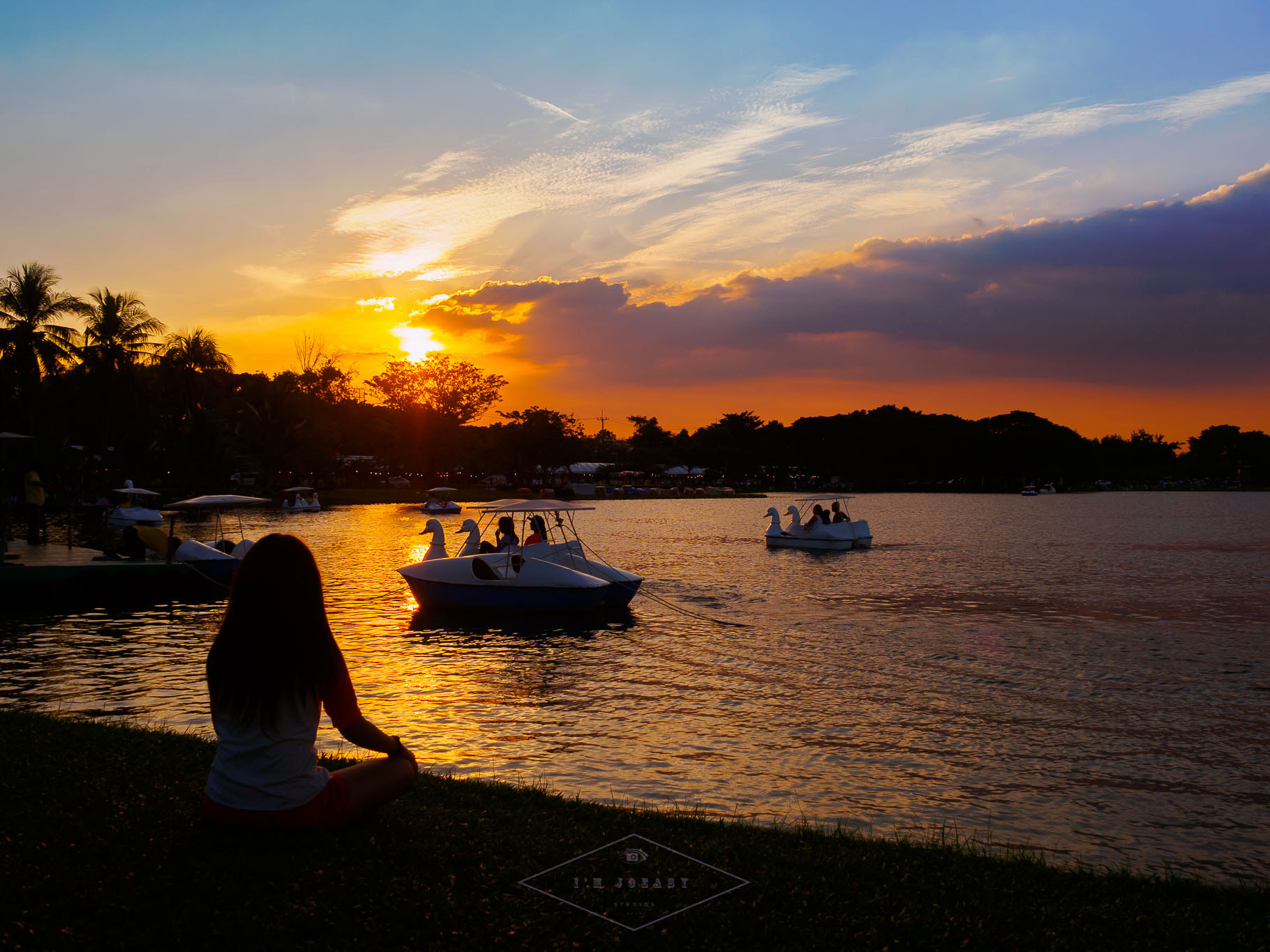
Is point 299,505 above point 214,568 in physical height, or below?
above

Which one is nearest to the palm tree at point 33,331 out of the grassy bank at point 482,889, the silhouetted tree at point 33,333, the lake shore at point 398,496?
the silhouetted tree at point 33,333

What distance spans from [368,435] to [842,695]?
94390mm

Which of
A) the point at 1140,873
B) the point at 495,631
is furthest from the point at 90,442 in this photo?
the point at 1140,873

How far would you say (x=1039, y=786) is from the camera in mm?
8828

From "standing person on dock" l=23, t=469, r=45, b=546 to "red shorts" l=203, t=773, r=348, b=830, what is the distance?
29.2m

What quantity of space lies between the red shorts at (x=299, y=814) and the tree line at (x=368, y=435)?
49769 millimetres

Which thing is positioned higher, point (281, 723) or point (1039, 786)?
point (281, 723)

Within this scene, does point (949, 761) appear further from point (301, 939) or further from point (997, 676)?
point (301, 939)

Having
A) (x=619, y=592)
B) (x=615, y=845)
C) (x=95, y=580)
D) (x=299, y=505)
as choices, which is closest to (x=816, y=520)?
(x=619, y=592)

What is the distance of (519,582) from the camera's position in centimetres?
1988

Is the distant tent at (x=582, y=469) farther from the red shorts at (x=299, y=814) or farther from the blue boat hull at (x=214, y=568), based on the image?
the red shorts at (x=299, y=814)

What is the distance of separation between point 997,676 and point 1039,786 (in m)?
6.03

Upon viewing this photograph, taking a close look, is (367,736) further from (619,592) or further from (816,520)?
(816,520)

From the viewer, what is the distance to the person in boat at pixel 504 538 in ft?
70.3
